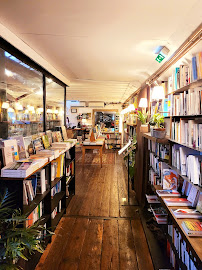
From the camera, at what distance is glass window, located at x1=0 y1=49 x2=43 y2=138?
2145 millimetres

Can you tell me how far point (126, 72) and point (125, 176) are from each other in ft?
9.91

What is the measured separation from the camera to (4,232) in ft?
5.22

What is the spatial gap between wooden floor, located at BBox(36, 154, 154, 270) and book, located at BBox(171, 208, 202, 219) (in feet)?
2.80

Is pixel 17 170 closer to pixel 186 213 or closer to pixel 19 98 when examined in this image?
pixel 19 98

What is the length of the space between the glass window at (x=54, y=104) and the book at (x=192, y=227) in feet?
8.62

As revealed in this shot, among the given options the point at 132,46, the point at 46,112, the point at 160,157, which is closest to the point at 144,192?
the point at 160,157

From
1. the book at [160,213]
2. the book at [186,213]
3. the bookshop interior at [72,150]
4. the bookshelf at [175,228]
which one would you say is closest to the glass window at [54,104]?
the bookshop interior at [72,150]

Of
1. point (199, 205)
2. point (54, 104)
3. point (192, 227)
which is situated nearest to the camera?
point (192, 227)

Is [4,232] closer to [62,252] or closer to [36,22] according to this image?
[62,252]

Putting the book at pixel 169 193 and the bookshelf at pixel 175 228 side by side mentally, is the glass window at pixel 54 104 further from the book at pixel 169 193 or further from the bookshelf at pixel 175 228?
the book at pixel 169 193

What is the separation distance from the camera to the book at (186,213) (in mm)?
1867

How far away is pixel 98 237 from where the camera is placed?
2.83m

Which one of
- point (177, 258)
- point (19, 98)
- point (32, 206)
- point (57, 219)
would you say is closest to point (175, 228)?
point (177, 258)

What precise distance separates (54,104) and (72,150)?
1.01 meters
